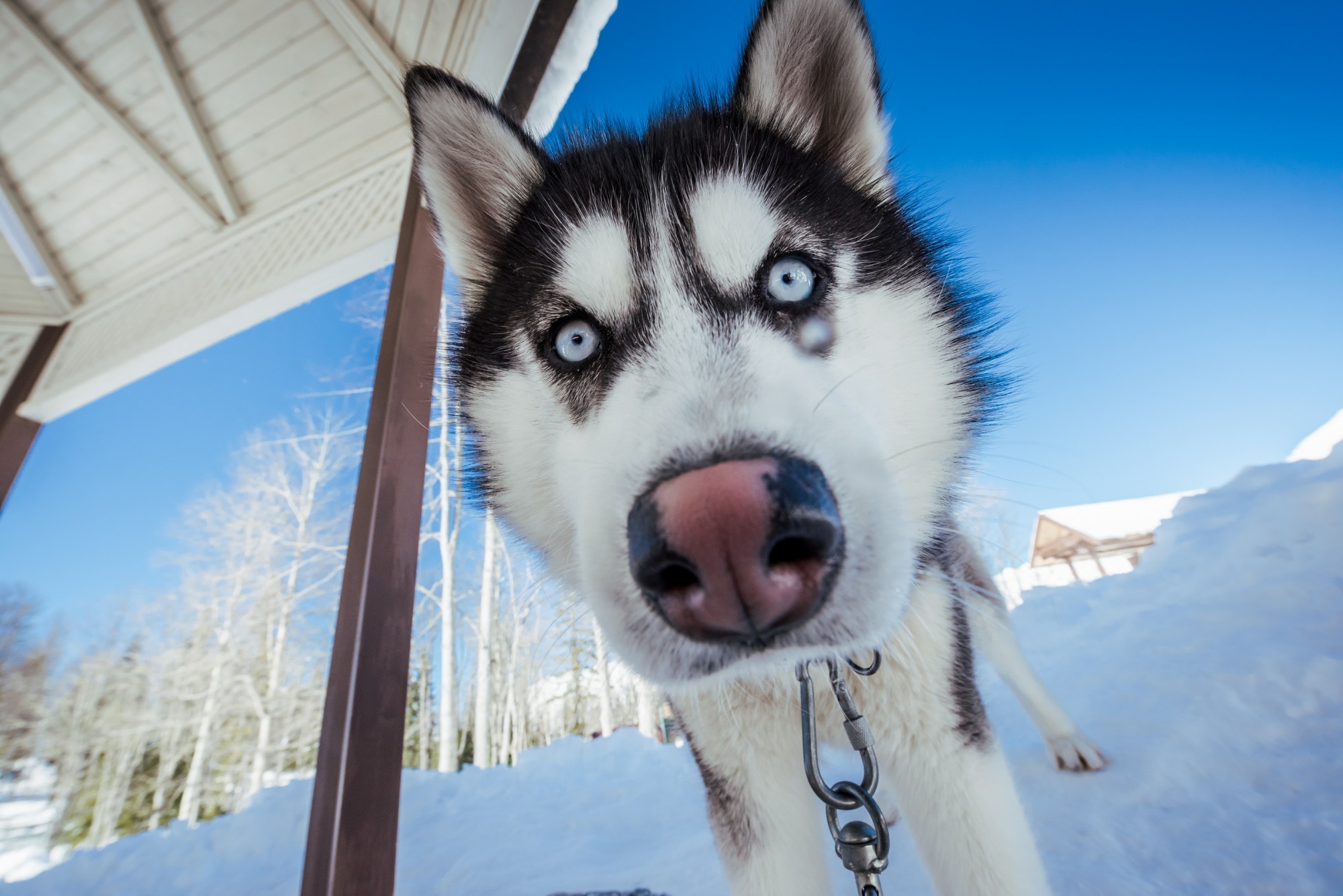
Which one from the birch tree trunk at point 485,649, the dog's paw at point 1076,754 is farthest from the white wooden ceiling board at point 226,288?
the birch tree trunk at point 485,649

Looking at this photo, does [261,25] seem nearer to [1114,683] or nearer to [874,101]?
[874,101]

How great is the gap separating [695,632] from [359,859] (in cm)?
207

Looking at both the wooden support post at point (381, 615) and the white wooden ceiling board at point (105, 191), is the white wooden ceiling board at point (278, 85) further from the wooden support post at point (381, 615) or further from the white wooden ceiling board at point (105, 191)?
the wooden support post at point (381, 615)

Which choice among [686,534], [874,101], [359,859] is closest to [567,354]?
[686,534]

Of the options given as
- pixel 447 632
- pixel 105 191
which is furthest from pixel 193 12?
pixel 447 632

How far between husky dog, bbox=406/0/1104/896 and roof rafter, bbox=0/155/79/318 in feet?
16.3

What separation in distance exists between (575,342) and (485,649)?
8.57m

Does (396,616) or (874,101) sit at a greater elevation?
(874,101)

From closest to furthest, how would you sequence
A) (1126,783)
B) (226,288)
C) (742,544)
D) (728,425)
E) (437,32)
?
(742,544) → (728,425) → (1126,783) → (437,32) → (226,288)

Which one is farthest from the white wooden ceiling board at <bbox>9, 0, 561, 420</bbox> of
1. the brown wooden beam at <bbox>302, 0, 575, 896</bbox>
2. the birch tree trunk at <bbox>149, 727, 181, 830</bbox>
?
the birch tree trunk at <bbox>149, 727, 181, 830</bbox>

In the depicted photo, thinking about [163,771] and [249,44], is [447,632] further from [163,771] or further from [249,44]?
[163,771]

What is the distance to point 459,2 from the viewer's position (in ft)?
8.76

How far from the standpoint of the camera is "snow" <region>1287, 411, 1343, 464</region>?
3.36 m

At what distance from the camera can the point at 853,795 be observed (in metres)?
0.90
